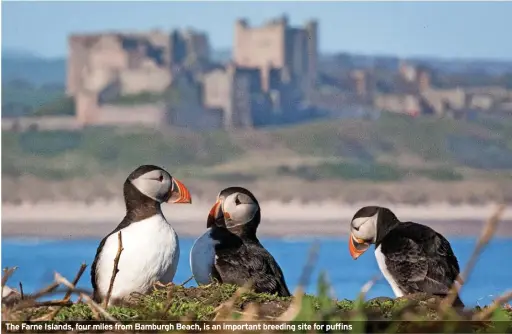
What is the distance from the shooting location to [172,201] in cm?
569

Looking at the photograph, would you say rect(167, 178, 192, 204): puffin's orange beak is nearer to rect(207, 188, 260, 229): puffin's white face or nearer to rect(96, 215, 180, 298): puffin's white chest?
rect(96, 215, 180, 298): puffin's white chest

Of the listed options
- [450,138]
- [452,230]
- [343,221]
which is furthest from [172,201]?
[450,138]

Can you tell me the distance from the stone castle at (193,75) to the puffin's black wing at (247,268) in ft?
132

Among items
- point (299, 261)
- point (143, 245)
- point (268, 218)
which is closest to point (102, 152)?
point (268, 218)

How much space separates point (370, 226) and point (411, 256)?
344 mm

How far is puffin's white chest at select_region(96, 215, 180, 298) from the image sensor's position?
5.23 metres

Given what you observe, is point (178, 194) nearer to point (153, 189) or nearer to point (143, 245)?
point (153, 189)

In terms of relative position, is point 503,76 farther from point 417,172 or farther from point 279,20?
point 279,20

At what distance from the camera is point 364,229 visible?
5.81 meters

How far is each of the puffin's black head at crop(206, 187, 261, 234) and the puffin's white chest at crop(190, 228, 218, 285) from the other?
37 cm

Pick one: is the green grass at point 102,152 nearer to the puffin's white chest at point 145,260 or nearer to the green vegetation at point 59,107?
the green vegetation at point 59,107

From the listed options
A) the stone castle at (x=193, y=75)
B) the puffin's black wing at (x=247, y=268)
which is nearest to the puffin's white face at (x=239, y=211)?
the puffin's black wing at (x=247, y=268)

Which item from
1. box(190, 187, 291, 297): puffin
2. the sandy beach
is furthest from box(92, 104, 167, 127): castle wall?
box(190, 187, 291, 297): puffin

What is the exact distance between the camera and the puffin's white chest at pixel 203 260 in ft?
18.9
